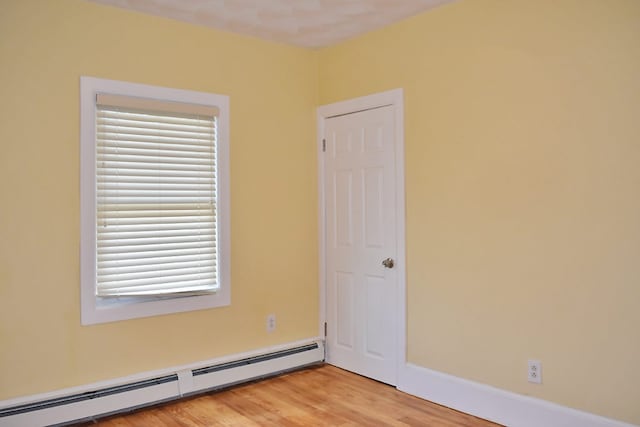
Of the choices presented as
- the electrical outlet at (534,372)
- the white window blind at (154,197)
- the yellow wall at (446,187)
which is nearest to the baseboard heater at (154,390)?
the yellow wall at (446,187)

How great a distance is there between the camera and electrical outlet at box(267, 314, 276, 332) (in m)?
4.14

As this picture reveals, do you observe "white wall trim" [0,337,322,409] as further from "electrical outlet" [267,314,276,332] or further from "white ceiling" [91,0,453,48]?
"white ceiling" [91,0,453,48]

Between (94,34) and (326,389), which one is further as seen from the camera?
(326,389)

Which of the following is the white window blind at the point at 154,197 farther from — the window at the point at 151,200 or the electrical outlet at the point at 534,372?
the electrical outlet at the point at 534,372

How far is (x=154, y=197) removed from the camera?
355 centimetres

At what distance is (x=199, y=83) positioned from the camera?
3.77 metres

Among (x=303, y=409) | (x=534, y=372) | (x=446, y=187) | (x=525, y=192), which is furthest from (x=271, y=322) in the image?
(x=525, y=192)

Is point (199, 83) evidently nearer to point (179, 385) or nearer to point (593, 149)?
point (179, 385)

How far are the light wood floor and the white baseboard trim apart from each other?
0.06 metres

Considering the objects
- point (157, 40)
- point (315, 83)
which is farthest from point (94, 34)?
point (315, 83)

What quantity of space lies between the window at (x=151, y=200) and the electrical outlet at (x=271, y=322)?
0.42m

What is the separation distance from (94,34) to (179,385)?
239 centimetres

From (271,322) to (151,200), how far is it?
4.53 feet

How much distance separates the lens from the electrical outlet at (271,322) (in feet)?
13.6
